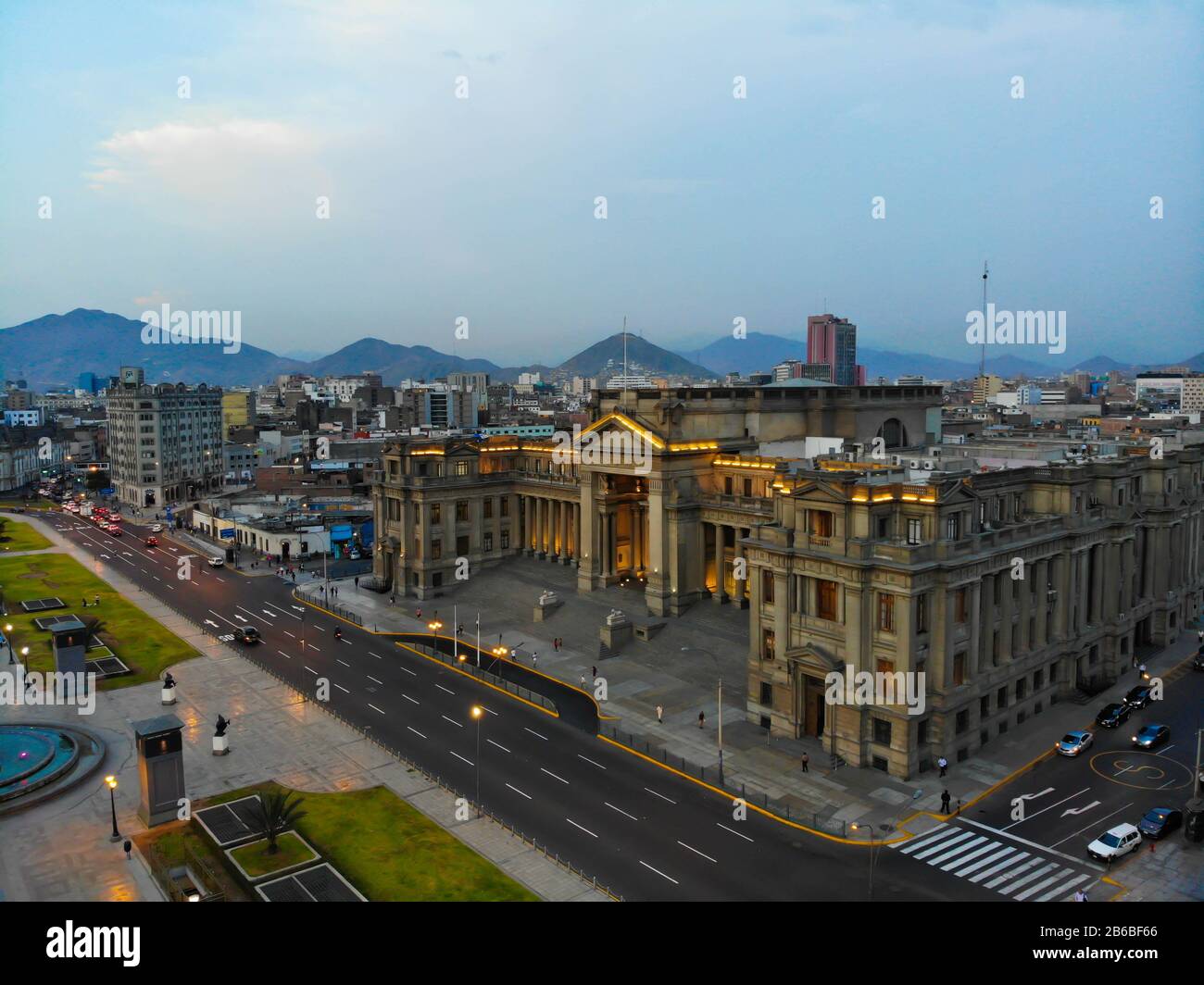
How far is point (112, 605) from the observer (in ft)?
319

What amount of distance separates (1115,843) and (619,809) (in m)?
24.3

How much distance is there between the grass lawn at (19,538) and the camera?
13275 centimetres

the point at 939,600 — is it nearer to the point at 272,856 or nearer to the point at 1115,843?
the point at 1115,843

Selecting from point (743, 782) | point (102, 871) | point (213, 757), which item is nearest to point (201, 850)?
point (102, 871)

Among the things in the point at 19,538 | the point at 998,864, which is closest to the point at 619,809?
the point at 998,864

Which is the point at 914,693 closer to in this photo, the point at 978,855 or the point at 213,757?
the point at 978,855

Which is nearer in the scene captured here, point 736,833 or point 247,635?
point 736,833

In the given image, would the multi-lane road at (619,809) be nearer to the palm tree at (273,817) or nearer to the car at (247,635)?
the car at (247,635)

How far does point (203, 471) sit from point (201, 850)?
16464 centimetres

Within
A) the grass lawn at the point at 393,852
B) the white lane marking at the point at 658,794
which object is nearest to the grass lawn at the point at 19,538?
the grass lawn at the point at 393,852

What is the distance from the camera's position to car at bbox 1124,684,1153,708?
205ft

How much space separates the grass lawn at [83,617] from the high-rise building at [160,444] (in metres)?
59.1

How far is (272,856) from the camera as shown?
146 feet

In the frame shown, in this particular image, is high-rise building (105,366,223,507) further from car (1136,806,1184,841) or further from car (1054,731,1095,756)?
car (1136,806,1184,841)
